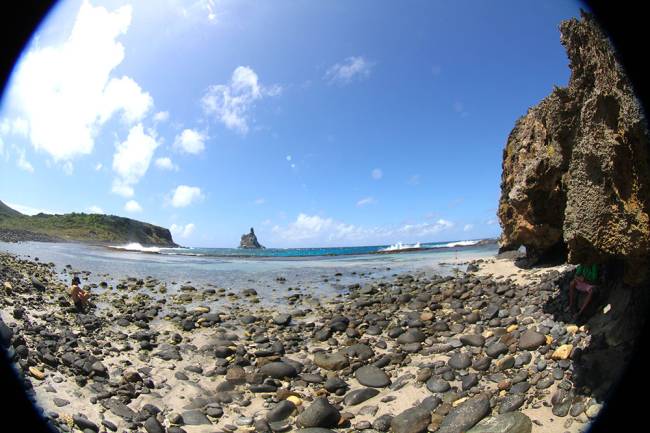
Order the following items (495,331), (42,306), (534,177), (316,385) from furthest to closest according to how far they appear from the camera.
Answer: (534,177), (42,306), (495,331), (316,385)

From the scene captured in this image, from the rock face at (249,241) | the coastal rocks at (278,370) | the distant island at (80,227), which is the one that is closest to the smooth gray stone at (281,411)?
the coastal rocks at (278,370)

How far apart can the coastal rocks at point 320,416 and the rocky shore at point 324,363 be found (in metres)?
0.03

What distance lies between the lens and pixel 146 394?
25.6 ft

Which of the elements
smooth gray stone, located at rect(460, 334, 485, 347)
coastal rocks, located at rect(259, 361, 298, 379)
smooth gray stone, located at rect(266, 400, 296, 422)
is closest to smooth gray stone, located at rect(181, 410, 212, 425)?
smooth gray stone, located at rect(266, 400, 296, 422)

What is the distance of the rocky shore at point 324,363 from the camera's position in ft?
21.1

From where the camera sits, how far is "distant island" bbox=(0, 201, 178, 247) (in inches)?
3228

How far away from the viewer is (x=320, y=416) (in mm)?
6883

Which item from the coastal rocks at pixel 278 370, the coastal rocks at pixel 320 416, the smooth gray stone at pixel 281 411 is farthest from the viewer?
the coastal rocks at pixel 278 370

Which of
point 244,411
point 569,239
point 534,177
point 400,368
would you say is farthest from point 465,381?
point 534,177

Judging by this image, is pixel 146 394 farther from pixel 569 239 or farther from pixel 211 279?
pixel 211 279

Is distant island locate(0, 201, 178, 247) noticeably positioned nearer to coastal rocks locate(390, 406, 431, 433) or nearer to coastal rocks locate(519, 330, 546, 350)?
coastal rocks locate(390, 406, 431, 433)

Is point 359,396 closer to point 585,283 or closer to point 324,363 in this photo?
point 324,363

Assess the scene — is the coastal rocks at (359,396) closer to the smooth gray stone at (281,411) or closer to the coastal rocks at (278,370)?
the smooth gray stone at (281,411)

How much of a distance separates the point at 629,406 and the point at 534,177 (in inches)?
531
